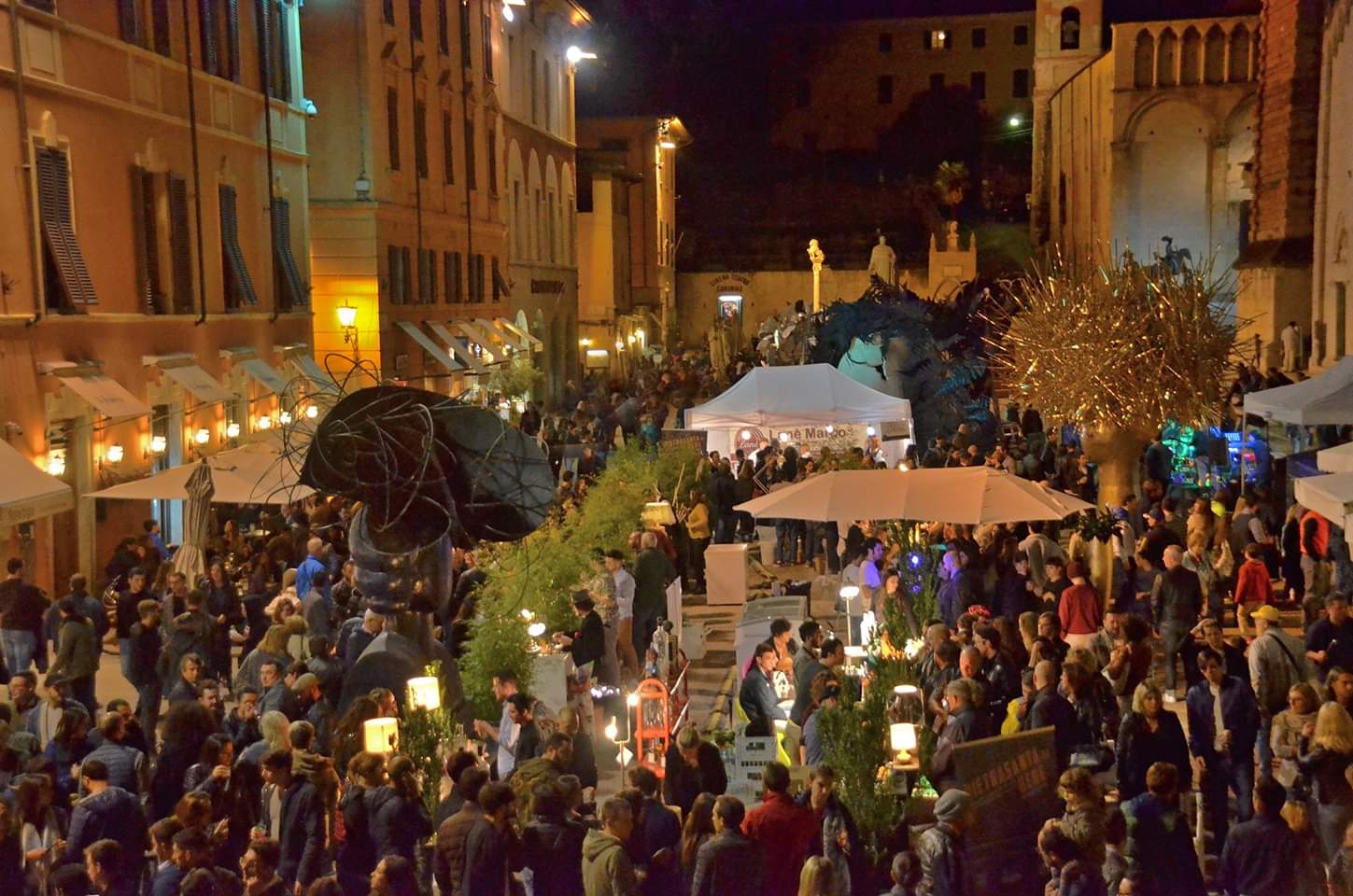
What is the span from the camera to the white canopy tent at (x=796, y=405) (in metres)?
22.1

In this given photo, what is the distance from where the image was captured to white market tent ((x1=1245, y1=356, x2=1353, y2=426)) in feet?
51.2

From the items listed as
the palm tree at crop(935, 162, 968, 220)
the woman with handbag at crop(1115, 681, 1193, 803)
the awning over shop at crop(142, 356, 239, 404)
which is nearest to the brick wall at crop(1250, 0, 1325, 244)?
the awning over shop at crop(142, 356, 239, 404)

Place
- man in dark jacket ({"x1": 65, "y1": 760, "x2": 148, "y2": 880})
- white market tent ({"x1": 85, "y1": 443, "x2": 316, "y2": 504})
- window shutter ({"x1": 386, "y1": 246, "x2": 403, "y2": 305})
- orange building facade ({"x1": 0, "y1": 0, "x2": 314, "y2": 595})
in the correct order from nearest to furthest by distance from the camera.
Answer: man in dark jacket ({"x1": 65, "y1": 760, "x2": 148, "y2": 880}) < white market tent ({"x1": 85, "y1": 443, "x2": 316, "y2": 504}) < orange building facade ({"x1": 0, "y1": 0, "x2": 314, "y2": 595}) < window shutter ({"x1": 386, "y1": 246, "x2": 403, "y2": 305})

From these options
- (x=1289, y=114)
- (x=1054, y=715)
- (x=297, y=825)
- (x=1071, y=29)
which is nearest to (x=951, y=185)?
(x=1071, y=29)

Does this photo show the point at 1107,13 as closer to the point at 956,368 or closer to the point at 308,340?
the point at 956,368

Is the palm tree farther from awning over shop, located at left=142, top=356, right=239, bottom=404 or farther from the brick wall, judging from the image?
awning over shop, located at left=142, top=356, right=239, bottom=404

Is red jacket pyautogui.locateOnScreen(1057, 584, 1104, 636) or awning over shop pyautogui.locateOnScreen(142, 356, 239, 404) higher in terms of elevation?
awning over shop pyautogui.locateOnScreen(142, 356, 239, 404)

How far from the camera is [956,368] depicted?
30.0 meters

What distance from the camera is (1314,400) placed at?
1584 centimetres

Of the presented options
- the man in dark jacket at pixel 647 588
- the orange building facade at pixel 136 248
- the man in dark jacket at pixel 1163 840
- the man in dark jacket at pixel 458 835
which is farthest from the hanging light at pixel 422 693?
the man in dark jacket at pixel 647 588

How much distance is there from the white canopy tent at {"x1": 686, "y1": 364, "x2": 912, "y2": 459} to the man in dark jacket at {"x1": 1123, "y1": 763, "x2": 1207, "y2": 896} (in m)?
14.7

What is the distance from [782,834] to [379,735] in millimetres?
2290

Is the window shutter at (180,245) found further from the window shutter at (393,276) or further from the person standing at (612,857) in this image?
the person standing at (612,857)

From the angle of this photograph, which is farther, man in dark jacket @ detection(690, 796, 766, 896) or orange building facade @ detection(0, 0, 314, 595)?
orange building facade @ detection(0, 0, 314, 595)
